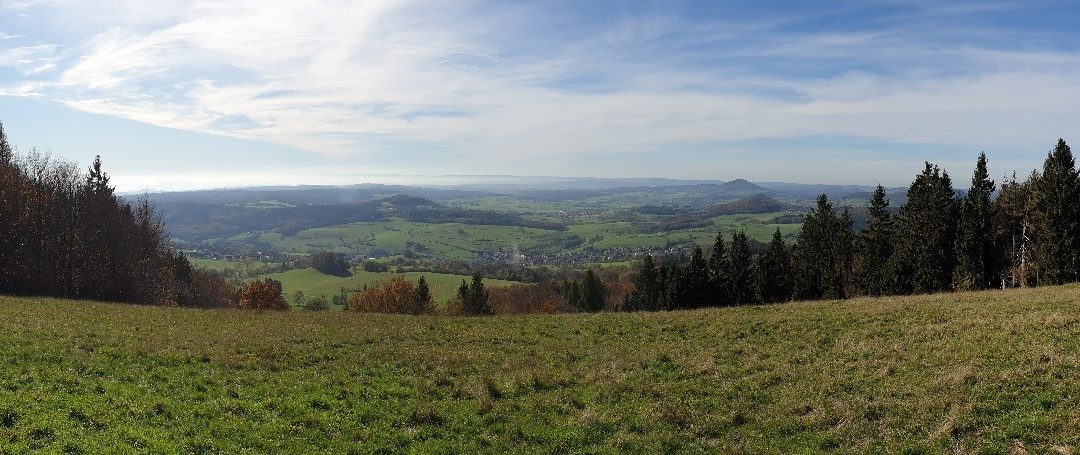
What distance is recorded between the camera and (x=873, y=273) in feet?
233

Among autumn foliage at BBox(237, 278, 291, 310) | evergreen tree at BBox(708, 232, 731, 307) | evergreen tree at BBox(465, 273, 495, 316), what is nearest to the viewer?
evergreen tree at BBox(708, 232, 731, 307)

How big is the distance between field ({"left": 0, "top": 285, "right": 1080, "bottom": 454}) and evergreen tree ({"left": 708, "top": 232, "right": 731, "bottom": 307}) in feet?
181

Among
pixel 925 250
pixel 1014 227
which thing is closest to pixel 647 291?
pixel 925 250

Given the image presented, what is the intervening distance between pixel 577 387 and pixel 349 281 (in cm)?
14278

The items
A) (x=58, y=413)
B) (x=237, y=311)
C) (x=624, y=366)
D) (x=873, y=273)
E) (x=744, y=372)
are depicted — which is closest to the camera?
(x=58, y=413)

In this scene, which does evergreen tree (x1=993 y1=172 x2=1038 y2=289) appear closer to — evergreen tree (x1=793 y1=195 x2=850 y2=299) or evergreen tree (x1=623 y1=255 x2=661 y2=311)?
evergreen tree (x1=793 y1=195 x2=850 y2=299)

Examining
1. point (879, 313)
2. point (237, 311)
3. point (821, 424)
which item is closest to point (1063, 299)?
point (879, 313)

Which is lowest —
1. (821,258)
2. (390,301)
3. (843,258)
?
(390,301)

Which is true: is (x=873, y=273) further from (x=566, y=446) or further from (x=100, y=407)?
(x=100, y=407)

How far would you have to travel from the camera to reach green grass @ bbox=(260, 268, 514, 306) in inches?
5340

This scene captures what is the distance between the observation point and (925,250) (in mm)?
63438

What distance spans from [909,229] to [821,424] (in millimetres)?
64299

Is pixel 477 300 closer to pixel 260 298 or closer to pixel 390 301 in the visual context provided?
pixel 390 301

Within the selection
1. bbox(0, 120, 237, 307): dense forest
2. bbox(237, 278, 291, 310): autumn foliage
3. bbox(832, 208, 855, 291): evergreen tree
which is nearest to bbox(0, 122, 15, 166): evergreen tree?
bbox(0, 120, 237, 307): dense forest
